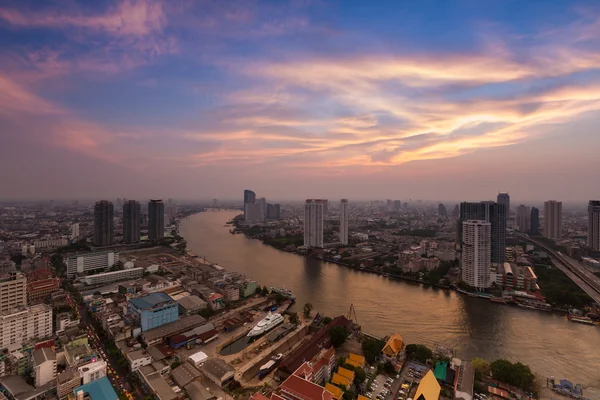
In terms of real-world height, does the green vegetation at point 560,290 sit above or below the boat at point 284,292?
above

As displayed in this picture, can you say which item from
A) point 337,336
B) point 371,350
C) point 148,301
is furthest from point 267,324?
point 148,301

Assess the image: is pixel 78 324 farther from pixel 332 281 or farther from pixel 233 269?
pixel 332 281

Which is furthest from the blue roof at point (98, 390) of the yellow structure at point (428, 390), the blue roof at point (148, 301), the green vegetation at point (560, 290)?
the green vegetation at point (560, 290)

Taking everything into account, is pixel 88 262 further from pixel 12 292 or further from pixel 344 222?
pixel 344 222

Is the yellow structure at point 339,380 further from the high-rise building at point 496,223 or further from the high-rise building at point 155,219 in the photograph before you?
the high-rise building at point 155,219

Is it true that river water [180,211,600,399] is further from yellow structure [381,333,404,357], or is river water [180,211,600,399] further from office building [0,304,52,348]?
office building [0,304,52,348]

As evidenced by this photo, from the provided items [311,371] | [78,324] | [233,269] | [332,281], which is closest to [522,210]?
[332,281]

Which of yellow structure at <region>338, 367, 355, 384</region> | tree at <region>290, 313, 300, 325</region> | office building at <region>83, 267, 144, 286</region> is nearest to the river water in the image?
tree at <region>290, 313, 300, 325</region>
